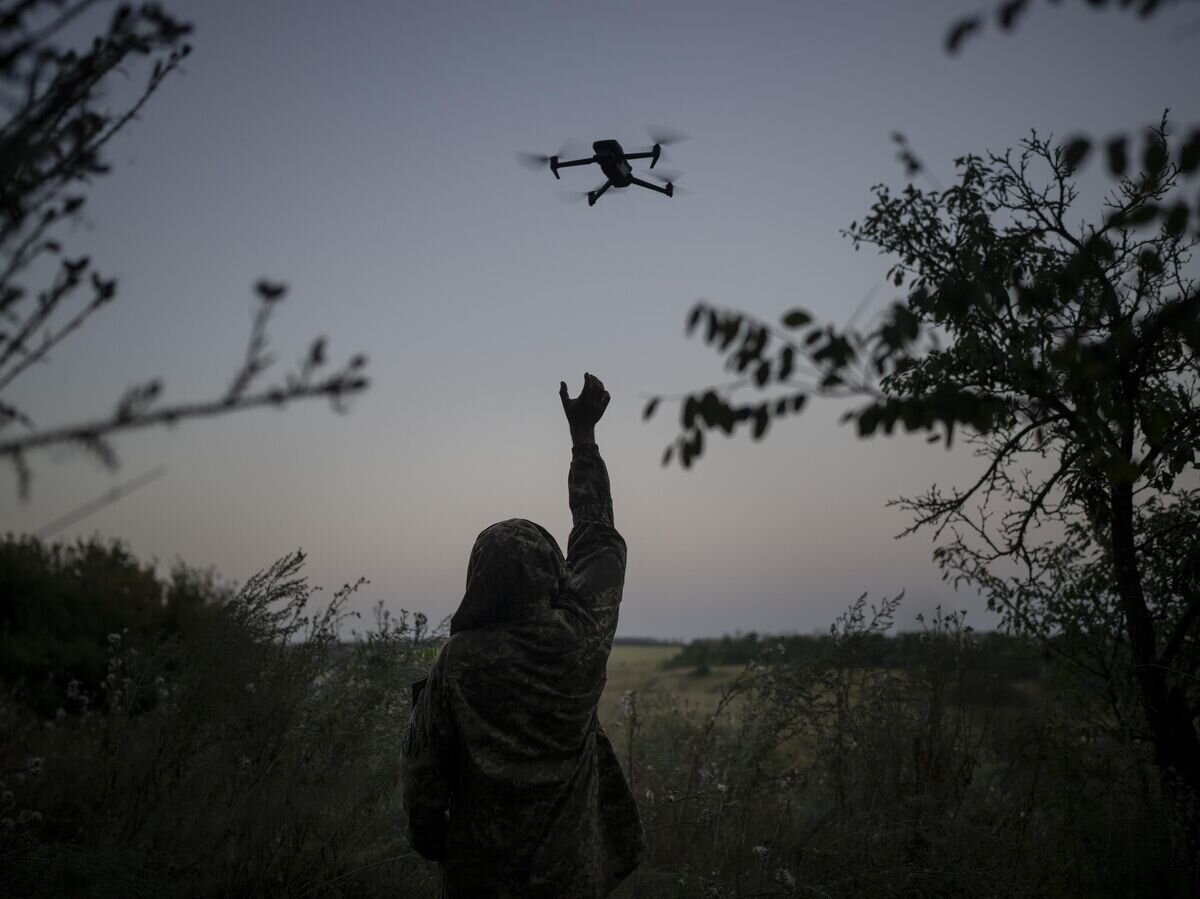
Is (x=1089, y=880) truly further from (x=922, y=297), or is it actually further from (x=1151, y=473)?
(x=922, y=297)

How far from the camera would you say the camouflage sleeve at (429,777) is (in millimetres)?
3008

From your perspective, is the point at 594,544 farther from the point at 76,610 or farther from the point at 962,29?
the point at 76,610

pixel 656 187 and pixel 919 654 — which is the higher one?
pixel 656 187

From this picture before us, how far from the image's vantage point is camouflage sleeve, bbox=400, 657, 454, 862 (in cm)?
301

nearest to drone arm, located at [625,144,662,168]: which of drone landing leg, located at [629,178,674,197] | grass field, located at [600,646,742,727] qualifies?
drone landing leg, located at [629,178,674,197]

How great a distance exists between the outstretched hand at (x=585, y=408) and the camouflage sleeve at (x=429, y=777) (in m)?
1.28

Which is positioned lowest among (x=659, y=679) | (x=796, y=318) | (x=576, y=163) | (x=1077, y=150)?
(x=659, y=679)

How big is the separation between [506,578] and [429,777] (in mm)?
788

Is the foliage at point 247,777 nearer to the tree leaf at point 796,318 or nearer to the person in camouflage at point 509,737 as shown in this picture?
the person in camouflage at point 509,737

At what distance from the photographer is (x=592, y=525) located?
3596 mm

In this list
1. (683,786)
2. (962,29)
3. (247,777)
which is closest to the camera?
(962,29)

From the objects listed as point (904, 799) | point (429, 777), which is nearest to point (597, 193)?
point (429, 777)

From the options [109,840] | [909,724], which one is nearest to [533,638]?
[109,840]

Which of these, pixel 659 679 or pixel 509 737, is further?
pixel 659 679
